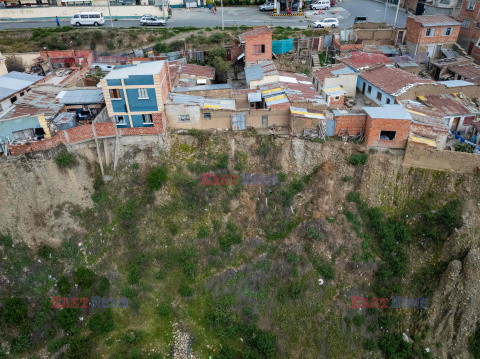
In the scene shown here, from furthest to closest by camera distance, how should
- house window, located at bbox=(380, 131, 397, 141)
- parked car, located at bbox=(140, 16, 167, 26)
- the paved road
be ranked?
the paved road, parked car, located at bbox=(140, 16, 167, 26), house window, located at bbox=(380, 131, 397, 141)

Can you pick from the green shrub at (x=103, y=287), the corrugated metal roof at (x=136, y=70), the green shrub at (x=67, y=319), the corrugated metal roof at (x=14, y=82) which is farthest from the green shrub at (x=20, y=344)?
the corrugated metal roof at (x=136, y=70)

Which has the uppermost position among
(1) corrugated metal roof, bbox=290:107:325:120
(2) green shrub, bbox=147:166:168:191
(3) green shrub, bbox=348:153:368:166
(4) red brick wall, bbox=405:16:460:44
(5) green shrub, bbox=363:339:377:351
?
(4) red brick wall, bbox=405:16:460:44

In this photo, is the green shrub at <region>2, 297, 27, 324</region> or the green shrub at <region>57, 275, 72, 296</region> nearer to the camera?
the green shrub at <region>2, 297, 27, 324</region>

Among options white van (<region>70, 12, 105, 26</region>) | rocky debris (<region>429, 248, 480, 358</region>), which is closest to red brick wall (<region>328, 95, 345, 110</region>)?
rocky debris (<region>429, 248, 480, 358</region>)

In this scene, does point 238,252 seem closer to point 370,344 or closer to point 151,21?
point 370,344

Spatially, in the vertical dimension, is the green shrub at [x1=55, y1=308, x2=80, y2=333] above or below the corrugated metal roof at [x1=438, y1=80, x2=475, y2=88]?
below

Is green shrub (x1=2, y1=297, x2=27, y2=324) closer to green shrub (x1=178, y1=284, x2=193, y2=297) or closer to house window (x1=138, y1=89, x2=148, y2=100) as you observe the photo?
green shrub (x1=178, y1=284, x2=193, y2=297)

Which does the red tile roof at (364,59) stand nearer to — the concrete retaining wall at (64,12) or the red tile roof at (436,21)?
the red tile roof at (436,21)

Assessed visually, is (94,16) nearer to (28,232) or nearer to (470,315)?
(28,232)
